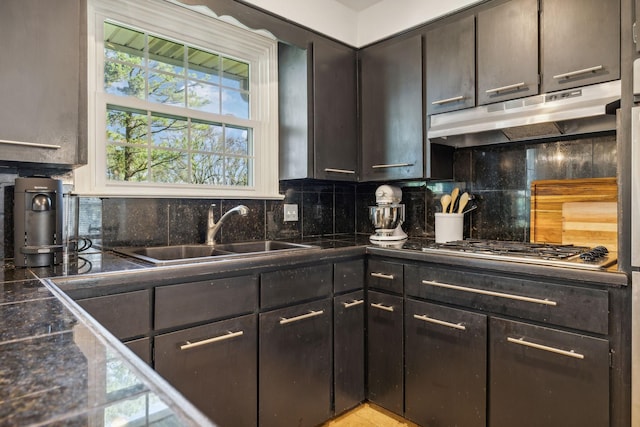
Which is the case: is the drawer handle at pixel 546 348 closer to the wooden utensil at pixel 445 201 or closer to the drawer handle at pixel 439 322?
the drawer handle at pixel 439 322

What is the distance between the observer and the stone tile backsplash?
1.89 metres

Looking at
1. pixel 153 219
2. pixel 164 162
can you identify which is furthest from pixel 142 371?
pixel 164 162

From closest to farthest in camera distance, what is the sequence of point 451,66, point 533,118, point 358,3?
point 533,118
point 451,66
point 358,3

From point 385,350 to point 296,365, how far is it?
50 cm

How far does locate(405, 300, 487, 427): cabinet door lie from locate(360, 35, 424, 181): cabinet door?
2.78 feet

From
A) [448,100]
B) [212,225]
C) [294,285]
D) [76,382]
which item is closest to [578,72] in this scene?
[448,100]

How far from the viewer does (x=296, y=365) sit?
182 cm

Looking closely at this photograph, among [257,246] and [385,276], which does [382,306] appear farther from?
[257,246]

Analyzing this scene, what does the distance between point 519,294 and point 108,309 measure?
1.53 meters

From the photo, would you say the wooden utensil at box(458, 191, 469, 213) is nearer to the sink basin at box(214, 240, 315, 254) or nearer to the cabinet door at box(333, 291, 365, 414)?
the cabinet door at box(333, 291, 365, 414)

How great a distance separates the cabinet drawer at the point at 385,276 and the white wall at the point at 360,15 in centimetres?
141

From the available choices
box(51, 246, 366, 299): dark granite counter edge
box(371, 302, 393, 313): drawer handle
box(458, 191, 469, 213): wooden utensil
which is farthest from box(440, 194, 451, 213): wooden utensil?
box(51, 246, 366, 299): dark granite counter edge

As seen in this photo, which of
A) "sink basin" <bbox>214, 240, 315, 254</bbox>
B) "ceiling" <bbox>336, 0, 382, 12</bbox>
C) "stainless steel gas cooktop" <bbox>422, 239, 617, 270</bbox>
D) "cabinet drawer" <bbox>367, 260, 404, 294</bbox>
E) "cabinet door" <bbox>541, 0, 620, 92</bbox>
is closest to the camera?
"stainless steel gas cooktop" <bbox>422, 239, 617, 270</bbox>

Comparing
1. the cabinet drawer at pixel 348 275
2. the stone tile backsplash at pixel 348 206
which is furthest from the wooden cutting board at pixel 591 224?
the cabinet drawer at pixel 348 275
